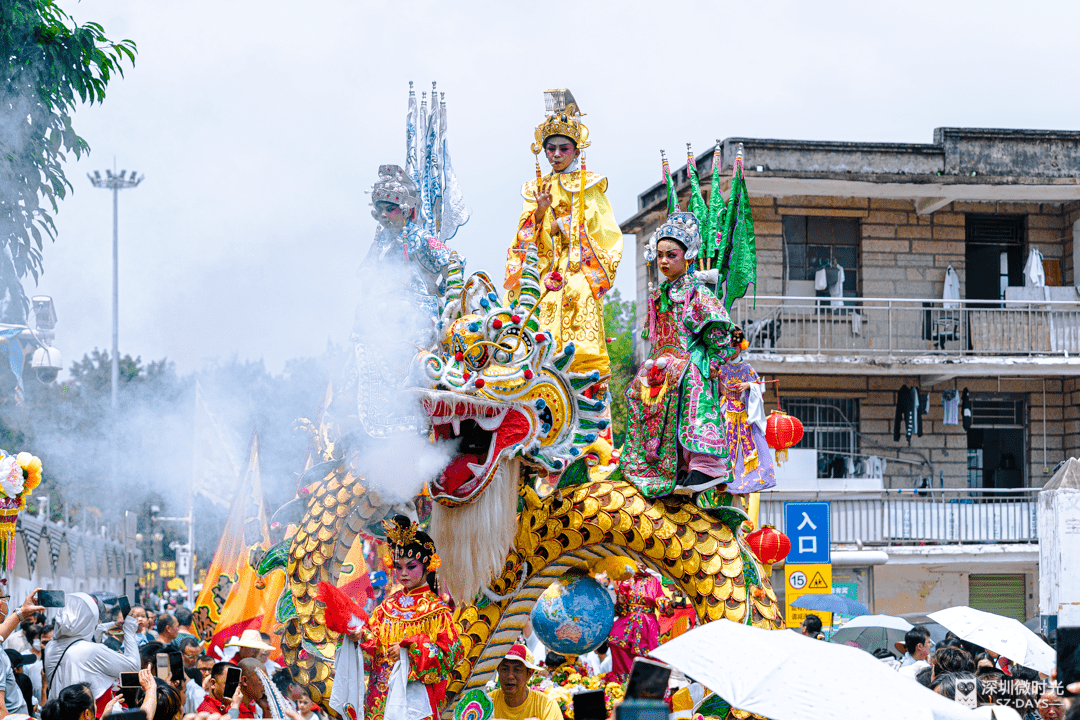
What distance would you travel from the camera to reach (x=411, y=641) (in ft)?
20.1

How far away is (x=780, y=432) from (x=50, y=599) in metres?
4.39

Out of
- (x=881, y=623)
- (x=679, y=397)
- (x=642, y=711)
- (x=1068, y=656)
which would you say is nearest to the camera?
(x=642, y=711)

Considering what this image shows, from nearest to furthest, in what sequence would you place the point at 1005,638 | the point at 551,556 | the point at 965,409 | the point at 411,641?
the point at 411,641 → the point at 1005,638 → the point at 551,556 → the point at 965,409

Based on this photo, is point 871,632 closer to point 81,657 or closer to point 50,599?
point 81,657

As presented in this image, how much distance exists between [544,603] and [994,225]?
632 inches

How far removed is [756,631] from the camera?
4535 mm

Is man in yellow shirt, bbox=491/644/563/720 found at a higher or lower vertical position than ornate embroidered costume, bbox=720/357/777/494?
lower

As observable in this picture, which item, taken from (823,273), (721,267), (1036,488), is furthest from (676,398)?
(1036,488)

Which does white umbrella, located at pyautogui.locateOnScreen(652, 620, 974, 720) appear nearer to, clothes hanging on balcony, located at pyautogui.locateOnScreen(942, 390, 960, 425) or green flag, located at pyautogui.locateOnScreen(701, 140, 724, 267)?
green flag, located at pyautogui.locateOnScreen(701, 140, 724, 267)

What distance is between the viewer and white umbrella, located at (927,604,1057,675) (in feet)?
22.0

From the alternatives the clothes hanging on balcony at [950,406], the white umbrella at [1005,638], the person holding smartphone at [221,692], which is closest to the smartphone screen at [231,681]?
the person holding smartphone at [221,692]

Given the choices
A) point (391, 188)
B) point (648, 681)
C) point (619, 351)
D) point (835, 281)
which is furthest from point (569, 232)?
point (619, 351)

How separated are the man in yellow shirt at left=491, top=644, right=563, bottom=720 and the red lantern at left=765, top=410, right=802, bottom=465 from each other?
218 centimetres

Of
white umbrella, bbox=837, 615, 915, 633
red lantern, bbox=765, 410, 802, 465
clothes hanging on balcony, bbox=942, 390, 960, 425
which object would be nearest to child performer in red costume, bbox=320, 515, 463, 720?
red lantern, bbox=765, 410, 802, 465
